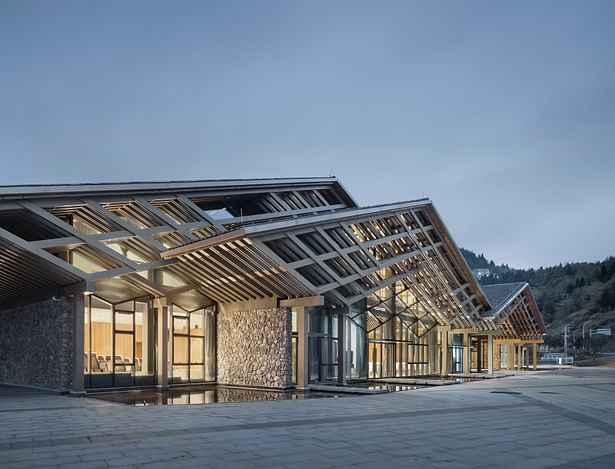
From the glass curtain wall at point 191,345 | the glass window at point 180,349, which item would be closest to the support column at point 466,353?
the glass curtain wall at point 191,345

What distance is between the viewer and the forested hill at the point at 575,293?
107 m

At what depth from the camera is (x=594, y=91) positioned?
89.9 m

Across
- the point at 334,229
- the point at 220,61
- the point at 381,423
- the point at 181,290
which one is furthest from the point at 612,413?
the point at 220,61

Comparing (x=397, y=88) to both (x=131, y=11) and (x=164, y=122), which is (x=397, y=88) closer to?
(x=164, y=122)

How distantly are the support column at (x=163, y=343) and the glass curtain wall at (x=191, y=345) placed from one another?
23.1 inches

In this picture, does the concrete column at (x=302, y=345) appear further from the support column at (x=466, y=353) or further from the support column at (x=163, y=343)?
the support column at (x=466, y=353)

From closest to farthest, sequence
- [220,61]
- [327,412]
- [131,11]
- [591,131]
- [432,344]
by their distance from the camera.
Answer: [327,412] < [432,344] < [131,11] < [591,131] < [220,61]

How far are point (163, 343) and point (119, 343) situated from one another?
1.66m

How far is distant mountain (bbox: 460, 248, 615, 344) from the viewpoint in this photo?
106500 millimetres

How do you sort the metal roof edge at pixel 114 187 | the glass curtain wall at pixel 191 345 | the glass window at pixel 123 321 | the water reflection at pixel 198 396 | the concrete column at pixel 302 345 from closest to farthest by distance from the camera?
1. the metal roof edge at pixel 114 187
2. the water reflection at pixel 198 396
3. the concrete column at pixel 302 345
4. the glass window at pixel 123 321
5. the glass curtain wall at pixel 191 345

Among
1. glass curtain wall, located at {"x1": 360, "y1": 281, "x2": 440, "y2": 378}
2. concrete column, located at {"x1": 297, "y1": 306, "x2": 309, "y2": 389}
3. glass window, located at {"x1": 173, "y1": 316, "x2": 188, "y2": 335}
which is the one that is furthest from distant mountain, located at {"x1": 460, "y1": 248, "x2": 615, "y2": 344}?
glass window, located at {"x1": 173, "y1": 316, "x2": 188, "y2": 335}

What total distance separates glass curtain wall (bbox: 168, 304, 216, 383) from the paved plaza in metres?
7.02

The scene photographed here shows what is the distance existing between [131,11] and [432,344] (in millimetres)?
73257

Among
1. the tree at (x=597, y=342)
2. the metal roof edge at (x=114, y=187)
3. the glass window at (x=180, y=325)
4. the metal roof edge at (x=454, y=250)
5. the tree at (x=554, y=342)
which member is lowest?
the tree at (x=554, y=342)
